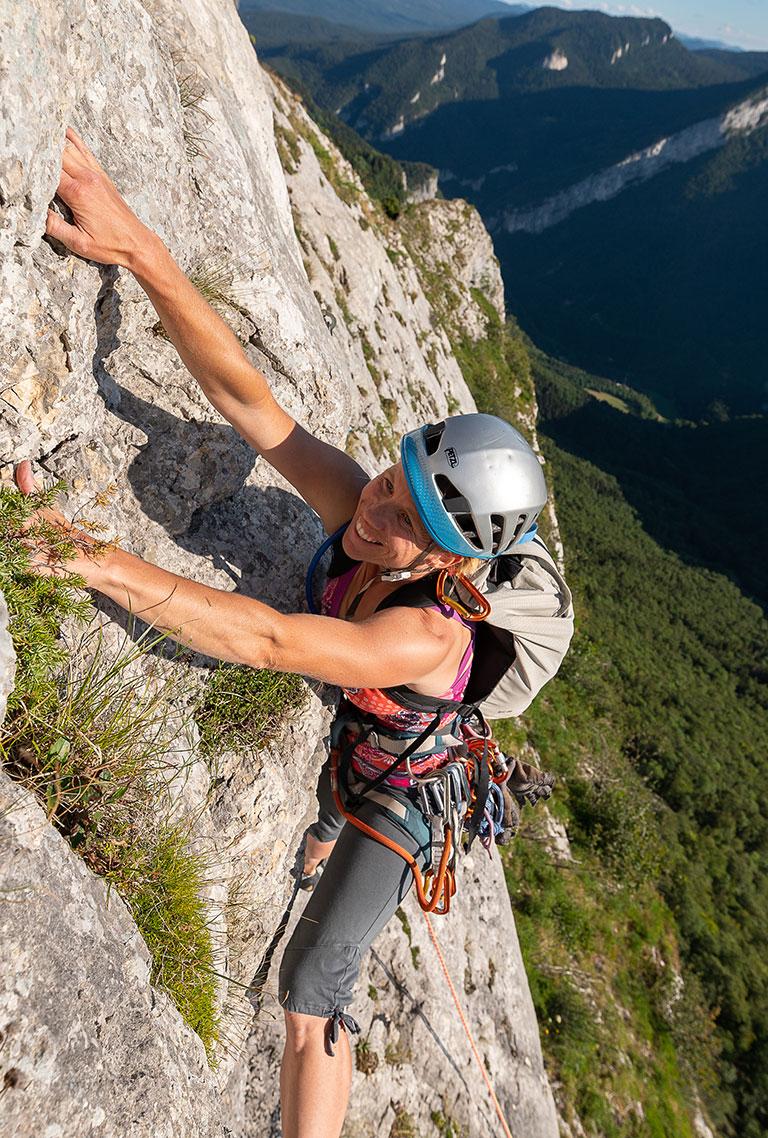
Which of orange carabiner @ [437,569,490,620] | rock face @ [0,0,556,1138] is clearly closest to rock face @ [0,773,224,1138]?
rock face @ [0,0,556,1138]

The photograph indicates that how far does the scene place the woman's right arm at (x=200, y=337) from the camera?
11.0 feet

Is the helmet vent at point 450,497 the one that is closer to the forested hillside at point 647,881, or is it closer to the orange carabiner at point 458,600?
the orange carabiner at point 458,600

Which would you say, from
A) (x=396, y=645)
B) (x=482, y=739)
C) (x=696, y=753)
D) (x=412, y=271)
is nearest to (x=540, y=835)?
(x=482, y=739)

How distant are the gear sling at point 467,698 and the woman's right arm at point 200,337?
48 centimetres

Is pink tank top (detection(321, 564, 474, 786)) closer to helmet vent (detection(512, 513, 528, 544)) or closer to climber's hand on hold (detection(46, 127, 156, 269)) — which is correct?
helmet vent (detection(512, 513, 528, 544))

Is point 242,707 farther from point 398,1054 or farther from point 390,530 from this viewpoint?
point 398,1054

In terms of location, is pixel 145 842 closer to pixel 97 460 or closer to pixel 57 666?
pixel 57 666

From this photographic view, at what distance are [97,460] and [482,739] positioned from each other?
3890 millimetres

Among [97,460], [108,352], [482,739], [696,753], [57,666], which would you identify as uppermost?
[108,352]

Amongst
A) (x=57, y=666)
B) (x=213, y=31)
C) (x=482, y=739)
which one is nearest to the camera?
(x=57, y=666)

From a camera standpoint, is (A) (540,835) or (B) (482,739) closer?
(B) (482,739)

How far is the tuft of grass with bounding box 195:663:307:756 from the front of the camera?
4602 millimetres

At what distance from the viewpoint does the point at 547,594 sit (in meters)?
4.78

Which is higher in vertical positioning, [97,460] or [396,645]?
[97,460]
